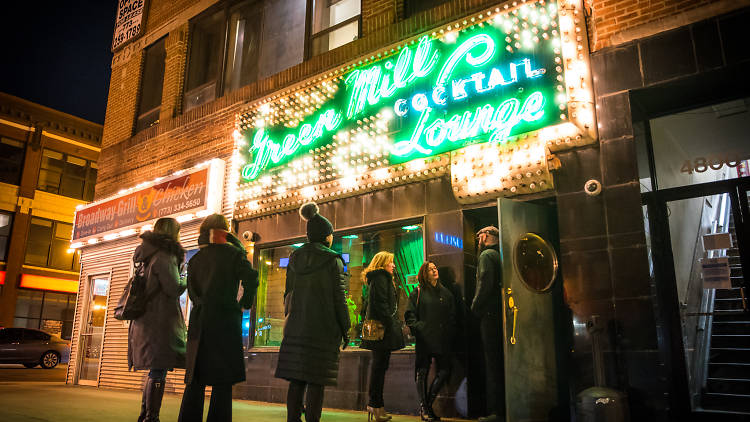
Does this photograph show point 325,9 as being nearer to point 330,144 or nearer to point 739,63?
point 330,144

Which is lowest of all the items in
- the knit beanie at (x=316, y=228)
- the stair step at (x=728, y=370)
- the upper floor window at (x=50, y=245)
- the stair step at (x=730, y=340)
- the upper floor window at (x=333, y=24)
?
the stair step at (x=728, y=370)

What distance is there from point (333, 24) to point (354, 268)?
503cm

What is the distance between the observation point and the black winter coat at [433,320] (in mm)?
6547

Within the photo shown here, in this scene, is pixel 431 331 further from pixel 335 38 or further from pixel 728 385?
pixel 335 38

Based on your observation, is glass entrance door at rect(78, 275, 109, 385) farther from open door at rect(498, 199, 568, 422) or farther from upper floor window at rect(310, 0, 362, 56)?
open door at rect(498, 199, 568, 422)

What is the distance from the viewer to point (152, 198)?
12.1 metres

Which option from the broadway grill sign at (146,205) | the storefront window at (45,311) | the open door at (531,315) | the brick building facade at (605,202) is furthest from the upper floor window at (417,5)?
the storefront window at (45,311)

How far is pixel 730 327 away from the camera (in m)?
7.54

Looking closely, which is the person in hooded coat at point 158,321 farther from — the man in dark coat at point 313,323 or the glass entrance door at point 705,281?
the glass entrance door at point 705,281

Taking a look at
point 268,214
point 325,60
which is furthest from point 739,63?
point 268,214

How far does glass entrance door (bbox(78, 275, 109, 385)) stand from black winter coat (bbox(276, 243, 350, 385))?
9.95 metres

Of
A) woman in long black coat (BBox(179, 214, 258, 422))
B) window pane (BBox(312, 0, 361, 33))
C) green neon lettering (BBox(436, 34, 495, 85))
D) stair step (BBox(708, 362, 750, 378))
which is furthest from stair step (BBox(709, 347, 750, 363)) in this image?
window pane (BBox(312, 0, 361, 33))

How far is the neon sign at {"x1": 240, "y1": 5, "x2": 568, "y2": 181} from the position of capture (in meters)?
7.07

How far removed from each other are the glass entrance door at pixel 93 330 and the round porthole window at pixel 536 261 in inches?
416
